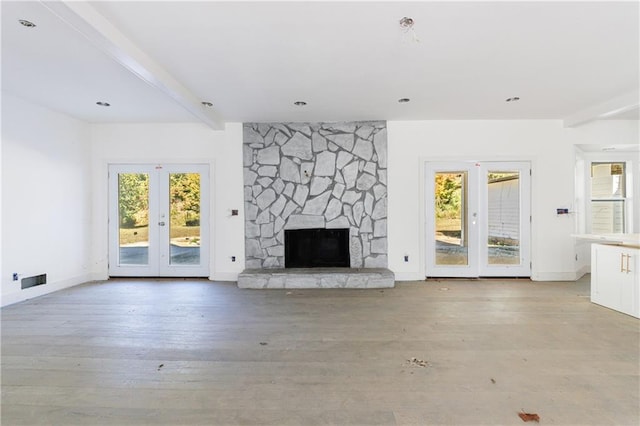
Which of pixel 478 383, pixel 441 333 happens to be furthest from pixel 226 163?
pixel 478 383

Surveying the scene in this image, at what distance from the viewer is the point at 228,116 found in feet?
16.2

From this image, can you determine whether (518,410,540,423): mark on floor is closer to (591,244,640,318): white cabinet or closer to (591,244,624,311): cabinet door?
(591,244,640,318): white cabinet

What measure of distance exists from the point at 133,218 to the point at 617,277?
7.23 m

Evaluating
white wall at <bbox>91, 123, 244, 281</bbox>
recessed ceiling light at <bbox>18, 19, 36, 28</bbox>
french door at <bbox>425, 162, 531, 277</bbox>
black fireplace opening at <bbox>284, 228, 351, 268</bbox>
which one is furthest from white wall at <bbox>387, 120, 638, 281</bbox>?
recessed ceiling light at <bbox>18, 19, 36, 28</bbox>

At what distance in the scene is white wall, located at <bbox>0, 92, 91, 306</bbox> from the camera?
4.02 m

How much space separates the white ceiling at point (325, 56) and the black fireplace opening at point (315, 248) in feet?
6.74

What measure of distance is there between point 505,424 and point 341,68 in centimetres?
328

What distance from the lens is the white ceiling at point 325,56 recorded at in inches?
91.4

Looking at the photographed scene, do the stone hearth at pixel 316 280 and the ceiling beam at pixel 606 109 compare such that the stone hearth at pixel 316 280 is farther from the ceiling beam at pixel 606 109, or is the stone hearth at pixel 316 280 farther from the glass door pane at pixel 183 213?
the ceiling beam at pixel 606 109

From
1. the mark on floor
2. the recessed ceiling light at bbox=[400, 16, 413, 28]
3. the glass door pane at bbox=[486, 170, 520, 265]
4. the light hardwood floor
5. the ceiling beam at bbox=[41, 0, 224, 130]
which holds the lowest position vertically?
the mark on floor

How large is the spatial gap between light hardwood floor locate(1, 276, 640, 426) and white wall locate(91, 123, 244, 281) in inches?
51.8

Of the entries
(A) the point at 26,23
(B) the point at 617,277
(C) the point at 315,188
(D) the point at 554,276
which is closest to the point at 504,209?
(D) the point at 554,276

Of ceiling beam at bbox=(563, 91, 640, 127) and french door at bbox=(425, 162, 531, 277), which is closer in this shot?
ceiling beam at bbox=(563, 91, 640, 127)

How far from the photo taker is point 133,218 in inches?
215
